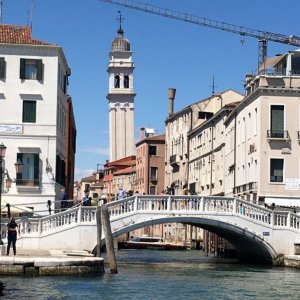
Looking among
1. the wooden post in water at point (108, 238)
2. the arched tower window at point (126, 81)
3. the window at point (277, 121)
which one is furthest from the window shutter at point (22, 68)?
the arched tower window at point (126, 81)

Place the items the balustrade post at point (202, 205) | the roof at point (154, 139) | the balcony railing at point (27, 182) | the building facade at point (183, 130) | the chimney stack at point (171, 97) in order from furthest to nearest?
the roof at point (154, 139), the chimney stack at point (171, 97), the building facade at point (183, 130), the balcony railing at point (27, 182), the balustrade post at point (202, 205)

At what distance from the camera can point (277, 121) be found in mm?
47531

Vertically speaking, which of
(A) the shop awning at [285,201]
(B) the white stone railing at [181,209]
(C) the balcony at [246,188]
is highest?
(C) the balcony at [246,188]

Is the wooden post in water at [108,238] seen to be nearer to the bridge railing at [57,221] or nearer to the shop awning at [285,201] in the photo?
the bridge railing at [57,221]

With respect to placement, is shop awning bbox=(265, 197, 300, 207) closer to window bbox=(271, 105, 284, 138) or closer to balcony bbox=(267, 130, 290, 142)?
balcony bbox=(267, 130, 290, 142)

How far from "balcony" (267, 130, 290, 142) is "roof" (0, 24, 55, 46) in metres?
12.6

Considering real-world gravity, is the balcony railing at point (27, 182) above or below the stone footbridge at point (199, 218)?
above

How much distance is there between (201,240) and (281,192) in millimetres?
29707

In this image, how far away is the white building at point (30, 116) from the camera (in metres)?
42.1

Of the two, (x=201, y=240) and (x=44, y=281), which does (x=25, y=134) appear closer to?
(x=44, y=281)

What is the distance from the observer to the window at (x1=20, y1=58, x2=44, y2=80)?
42.6 m

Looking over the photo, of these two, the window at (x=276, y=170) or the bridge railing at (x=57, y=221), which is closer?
the bridge railing at (x=57, y=221)

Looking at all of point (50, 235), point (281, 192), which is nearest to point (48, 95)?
point (50, 235)

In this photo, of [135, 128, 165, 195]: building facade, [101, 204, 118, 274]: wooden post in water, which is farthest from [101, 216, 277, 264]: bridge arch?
[135, 128, 165, 195]: building facade
